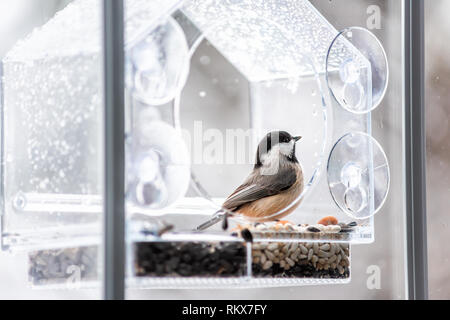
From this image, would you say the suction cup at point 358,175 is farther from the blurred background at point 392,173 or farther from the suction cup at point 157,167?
the suction cup at point 157,167

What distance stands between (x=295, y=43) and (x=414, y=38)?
0.33 metres

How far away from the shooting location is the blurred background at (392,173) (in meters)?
1.86

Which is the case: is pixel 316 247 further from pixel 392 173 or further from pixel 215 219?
pixel 392 173

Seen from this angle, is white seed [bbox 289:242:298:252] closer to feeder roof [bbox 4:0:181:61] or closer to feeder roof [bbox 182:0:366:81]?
feeder roof [bbox 182:0:366:81]

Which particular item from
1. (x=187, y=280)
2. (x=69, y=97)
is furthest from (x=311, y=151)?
(x=69, y=97)

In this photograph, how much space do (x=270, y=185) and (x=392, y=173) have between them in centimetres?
40

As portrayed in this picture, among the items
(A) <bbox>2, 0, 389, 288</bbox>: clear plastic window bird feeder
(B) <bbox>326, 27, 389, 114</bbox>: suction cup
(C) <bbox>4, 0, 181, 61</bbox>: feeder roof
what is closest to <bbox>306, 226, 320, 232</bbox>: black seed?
(A) <bbox>2, 0, 389, 288</bbox>: clear plastic window bird feeder

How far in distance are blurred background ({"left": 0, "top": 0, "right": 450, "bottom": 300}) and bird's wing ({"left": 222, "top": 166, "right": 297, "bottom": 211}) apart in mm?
289

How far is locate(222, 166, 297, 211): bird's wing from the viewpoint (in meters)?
1.63

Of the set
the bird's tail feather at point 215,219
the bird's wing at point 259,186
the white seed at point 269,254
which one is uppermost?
the bird's wing at point 259,186

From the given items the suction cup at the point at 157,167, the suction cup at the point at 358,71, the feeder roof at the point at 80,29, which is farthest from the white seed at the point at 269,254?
the feeder roof at the point at 80,29

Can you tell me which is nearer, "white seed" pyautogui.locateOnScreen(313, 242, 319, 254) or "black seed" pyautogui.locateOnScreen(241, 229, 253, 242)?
"black seed" pyautogui.locateOnScreen(241, 229, 253, 242)

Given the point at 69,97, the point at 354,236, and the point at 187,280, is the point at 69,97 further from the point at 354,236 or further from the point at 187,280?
the point at 354,236

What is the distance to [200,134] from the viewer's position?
1.58 meters
